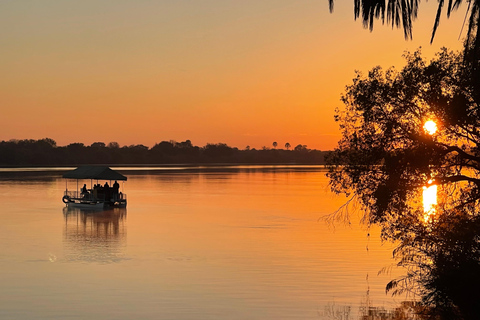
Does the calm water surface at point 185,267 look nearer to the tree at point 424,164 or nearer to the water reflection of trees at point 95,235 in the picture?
the water reflection of trees at point 95,235

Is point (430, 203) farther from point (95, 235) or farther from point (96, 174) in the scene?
point (96, 174)

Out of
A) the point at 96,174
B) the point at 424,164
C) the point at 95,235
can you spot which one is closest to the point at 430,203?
the point at 424,164

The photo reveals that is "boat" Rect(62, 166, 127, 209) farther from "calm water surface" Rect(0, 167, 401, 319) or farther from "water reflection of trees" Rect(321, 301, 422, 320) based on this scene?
"water reflection of trees" Rect(321, 301, 422, 320)

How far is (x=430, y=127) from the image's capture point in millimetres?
19016

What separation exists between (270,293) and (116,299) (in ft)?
16.0

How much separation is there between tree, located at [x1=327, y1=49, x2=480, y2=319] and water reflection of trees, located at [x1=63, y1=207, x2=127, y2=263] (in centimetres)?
1215

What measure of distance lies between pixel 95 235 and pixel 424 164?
22051 mm

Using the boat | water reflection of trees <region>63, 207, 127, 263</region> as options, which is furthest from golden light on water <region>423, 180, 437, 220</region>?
the boat

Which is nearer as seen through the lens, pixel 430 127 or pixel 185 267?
pixel 430 127

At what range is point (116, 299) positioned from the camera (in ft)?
64.2

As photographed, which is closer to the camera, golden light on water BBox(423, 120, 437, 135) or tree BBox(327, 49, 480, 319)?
tree BBox(327, 49, 480, 319)

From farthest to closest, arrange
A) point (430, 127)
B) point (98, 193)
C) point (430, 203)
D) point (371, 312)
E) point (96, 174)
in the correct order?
point (98, 193) < point (96, 174) < point (430, 203) < point (430, 127) < point (371, 312)

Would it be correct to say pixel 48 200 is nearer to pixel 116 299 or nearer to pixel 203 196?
pixel 203 196

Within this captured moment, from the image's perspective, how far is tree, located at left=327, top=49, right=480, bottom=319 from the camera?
16141 millimetres
